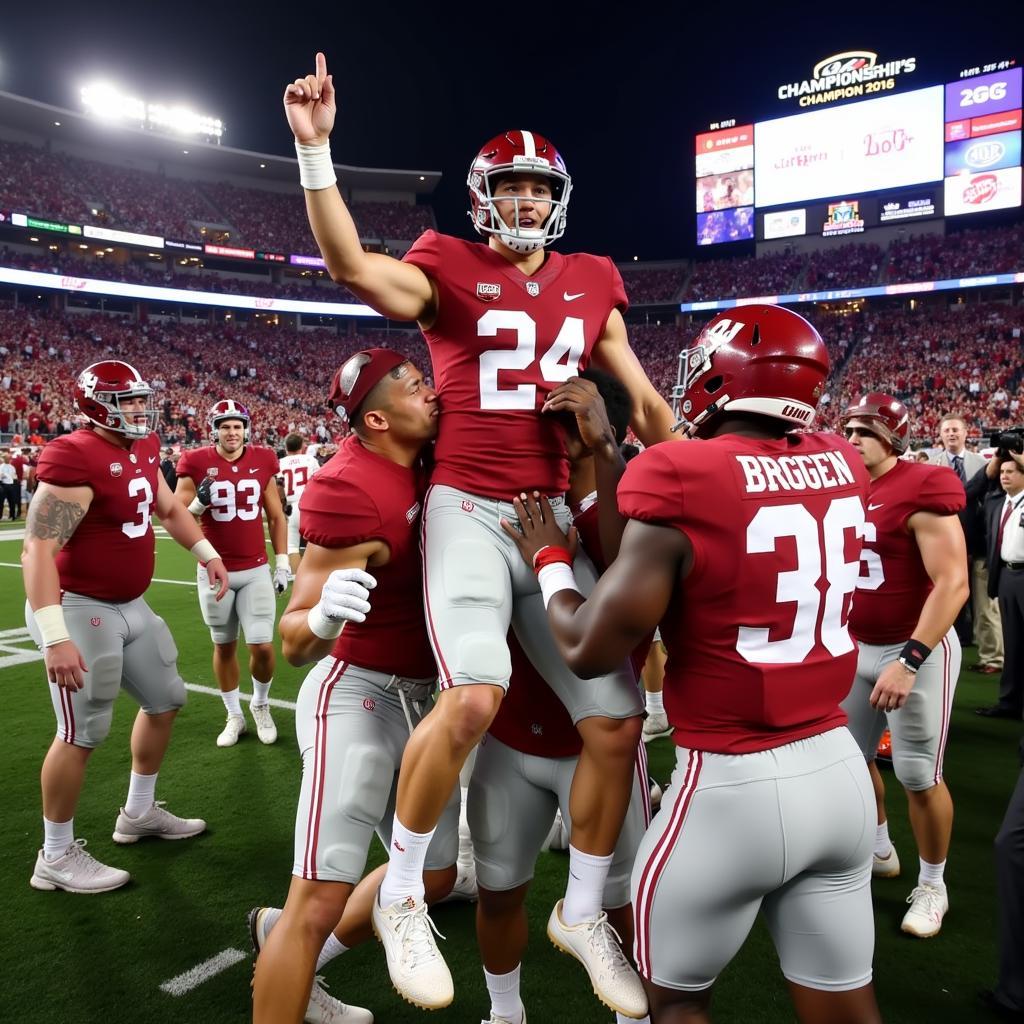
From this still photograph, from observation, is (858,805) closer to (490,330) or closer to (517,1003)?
(517,1003)

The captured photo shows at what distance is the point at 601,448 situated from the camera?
8.25 feet

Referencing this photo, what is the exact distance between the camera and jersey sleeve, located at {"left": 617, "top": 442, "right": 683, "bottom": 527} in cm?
187

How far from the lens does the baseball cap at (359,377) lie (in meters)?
2.75

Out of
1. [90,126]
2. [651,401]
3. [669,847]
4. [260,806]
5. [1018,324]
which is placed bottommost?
[260,806]

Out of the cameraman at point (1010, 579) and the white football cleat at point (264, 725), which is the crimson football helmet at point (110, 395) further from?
the cameraman at point (1010, 579)

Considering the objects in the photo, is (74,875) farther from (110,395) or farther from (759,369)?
(759,369)

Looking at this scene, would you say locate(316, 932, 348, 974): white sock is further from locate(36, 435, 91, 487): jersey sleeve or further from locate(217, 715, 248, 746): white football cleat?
locate(217, 715, 248, 746): white football cleat

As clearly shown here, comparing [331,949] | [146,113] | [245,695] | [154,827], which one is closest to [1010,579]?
[331,949]

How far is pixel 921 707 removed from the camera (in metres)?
3.63

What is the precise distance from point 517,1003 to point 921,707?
2.16 metres

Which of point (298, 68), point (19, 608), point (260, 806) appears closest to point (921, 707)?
point (260, 806)

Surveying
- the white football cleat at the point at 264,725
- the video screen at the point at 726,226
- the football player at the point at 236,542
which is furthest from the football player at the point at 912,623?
the video screen at the point at 726,226

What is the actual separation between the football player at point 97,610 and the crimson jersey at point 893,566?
3545 millimetres

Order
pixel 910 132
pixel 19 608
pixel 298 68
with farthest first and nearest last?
pixel 298 68 < pixel 910 132 < pixel 19 608
